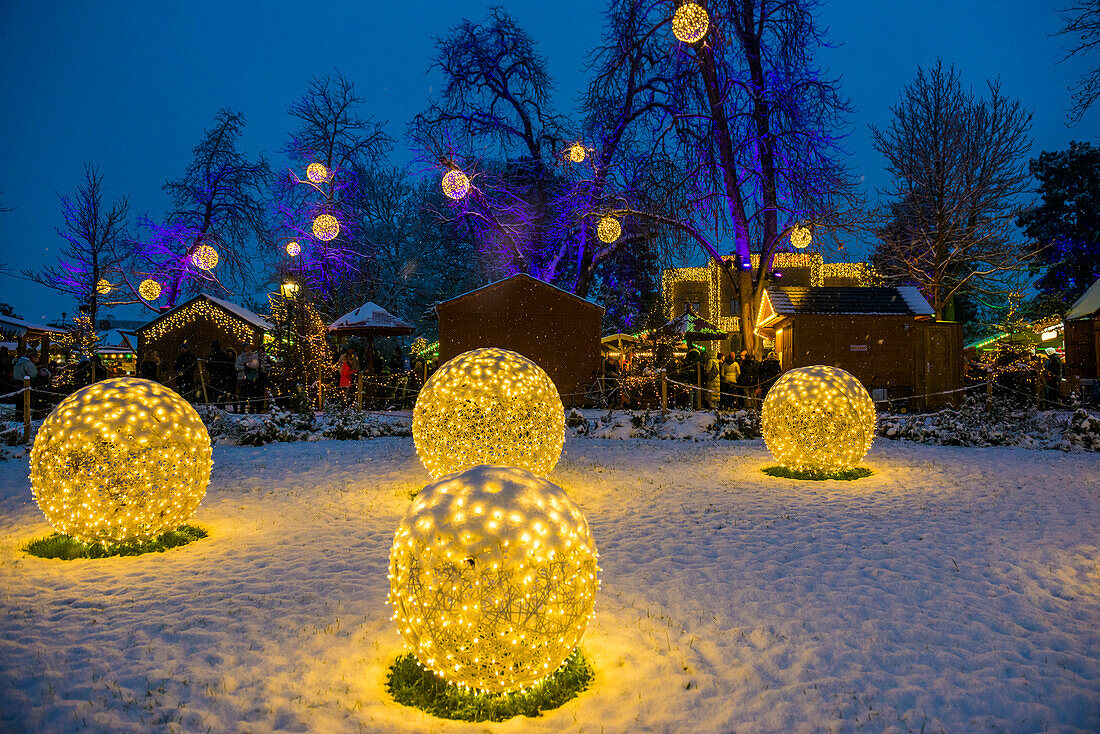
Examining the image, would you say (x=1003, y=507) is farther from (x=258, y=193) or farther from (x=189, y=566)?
(x=258, y=193)

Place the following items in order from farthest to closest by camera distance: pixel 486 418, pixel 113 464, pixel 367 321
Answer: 1. pixel 367 321
2. pixel 486 418
3. pixel 113 464

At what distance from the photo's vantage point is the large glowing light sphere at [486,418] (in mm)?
6941

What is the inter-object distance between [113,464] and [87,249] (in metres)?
30.0

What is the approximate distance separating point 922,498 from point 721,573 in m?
3.97

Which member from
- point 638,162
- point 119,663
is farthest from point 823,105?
point 119,663

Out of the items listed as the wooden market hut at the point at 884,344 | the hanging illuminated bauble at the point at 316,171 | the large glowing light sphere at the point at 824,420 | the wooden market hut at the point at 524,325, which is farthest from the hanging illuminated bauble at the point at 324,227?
the large glowing light sphere at the point at 824,420

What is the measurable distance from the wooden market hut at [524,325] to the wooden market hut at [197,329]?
841cm

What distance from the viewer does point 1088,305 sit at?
829 inches

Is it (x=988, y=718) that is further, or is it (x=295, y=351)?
(x=295, y=351)

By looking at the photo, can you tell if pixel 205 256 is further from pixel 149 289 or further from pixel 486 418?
pixel 486 418

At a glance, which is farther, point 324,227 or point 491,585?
point 324,227

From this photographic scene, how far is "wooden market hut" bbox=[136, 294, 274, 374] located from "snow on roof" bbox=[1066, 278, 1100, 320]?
2871 cm

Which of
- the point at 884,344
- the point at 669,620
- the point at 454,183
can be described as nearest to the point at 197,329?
the point at 454,183

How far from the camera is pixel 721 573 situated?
4996 millimetres
